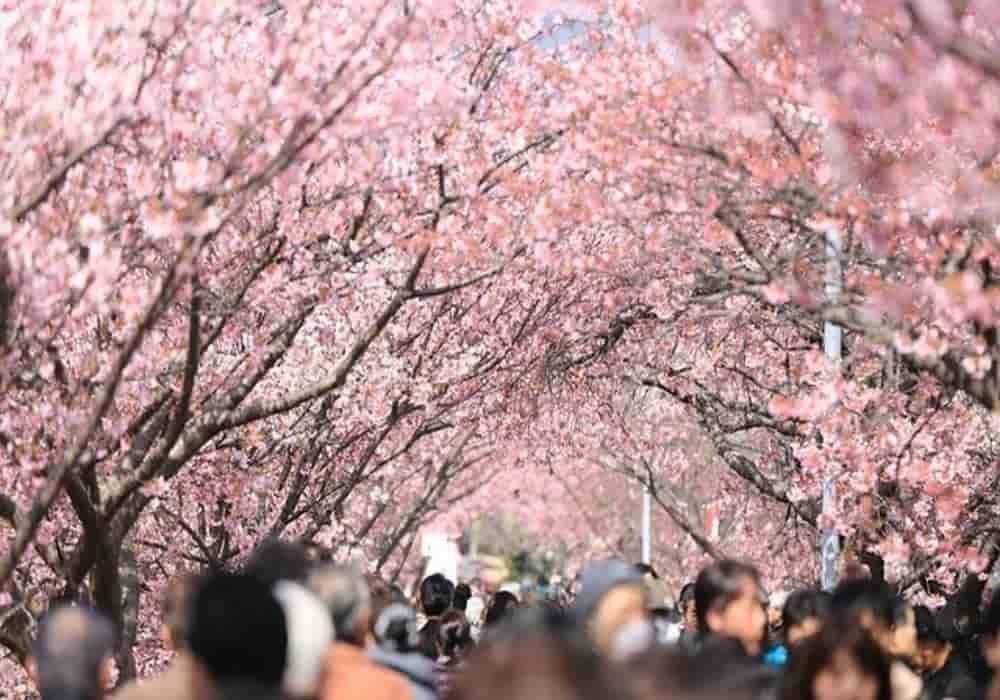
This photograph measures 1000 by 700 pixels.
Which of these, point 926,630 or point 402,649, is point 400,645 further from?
point 926,630

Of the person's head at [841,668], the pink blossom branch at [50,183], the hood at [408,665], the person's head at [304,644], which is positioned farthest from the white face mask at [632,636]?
the pink blossom branch at [50,183]

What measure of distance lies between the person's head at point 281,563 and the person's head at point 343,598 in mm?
53

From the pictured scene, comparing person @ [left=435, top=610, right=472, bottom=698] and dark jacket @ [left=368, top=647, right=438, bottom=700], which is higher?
person @ [left=435, top=610, right=472, bottom=698]

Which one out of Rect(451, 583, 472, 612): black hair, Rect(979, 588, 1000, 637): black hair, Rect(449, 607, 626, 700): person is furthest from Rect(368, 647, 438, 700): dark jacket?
Rect(451, 583, 472, 612): black hair

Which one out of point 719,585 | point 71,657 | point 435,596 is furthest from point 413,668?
point 435,596

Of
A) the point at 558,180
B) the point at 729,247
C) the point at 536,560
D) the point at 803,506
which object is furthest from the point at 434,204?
the point at 536,560

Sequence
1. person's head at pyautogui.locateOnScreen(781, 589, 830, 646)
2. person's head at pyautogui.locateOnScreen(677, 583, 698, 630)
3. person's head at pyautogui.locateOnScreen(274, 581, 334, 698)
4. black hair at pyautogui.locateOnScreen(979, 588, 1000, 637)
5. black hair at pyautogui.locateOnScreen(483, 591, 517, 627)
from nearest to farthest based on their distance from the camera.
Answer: person's head at pyautogui.locateOnScreen(274, 581, 334, 698) < black hair at pyautogui.locateOnScreen(979, 588, 1000, 637) < person's head at pyautogui.locateOnScreen(781, 589, 830, 646) < person's head at pyautogui.locateOnScreen(677, 583, 698, 630) < black hair at pyautogui.locateOnScreen(483, 591, 517, 627)

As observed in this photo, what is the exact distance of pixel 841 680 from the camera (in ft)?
19.8

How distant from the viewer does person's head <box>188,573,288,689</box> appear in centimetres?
506

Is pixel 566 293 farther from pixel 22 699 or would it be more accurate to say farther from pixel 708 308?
pixel 22 699

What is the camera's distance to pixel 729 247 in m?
15.5

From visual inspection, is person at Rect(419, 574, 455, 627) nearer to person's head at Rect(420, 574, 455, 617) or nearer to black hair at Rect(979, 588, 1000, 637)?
person's head at Rect(420, 574, 455, 617)

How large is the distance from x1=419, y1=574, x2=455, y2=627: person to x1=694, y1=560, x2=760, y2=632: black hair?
14.1 feet

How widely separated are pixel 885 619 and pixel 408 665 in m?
1.77
